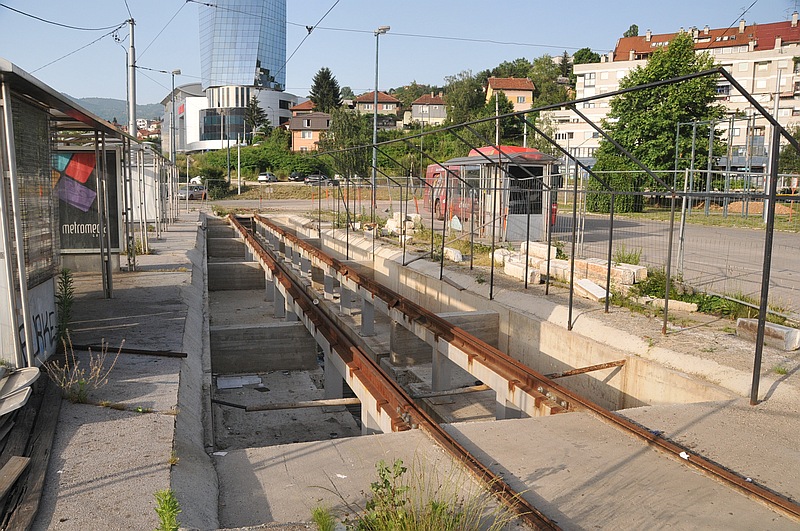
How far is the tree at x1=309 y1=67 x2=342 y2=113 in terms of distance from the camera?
389 feet

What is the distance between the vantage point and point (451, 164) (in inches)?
1078

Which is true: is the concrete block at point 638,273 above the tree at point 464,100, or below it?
below

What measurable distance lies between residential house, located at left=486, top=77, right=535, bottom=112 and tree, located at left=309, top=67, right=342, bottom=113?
30.0 m

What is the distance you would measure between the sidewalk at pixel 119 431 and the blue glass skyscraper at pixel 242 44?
117 metres

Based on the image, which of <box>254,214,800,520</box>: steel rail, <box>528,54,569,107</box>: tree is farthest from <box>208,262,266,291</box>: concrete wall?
<box>528,54,569,107</box>: tree

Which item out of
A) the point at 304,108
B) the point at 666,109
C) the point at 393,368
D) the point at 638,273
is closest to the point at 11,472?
the point at 393,368

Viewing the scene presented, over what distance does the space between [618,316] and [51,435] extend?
28.7ft

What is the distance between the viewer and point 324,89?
120 meters

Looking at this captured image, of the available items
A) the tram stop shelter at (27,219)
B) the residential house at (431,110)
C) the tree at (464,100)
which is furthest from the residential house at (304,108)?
the tram stop shelter at (27,219)

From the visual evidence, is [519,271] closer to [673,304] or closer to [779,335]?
[673,304]

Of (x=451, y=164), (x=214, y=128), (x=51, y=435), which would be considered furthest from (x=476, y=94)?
(x=51, y=435)

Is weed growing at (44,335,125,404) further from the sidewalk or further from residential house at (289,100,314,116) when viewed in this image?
residential house at (289,100,314,116)

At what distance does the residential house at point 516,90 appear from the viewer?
100250mm

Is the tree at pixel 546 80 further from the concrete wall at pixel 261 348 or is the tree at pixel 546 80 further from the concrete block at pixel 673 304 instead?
the concrete block at pixel 673 304
